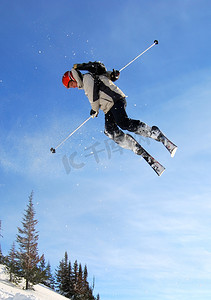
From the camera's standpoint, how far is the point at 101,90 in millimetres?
6855

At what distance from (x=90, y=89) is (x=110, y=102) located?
588 millimetres

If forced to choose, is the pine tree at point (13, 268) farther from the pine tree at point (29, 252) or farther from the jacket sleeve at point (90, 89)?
the jacket sleeve at point (90, 89)

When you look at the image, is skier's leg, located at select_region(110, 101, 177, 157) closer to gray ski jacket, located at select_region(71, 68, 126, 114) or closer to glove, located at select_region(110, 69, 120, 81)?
gray ski jacket, located at select_region(71, 68, 126, 114)

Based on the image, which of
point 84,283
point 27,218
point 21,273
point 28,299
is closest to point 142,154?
point 28,299

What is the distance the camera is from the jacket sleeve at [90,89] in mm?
6830

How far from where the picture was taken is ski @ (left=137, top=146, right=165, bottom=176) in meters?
6.83

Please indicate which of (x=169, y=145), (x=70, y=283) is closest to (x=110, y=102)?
(x=169, y=145)

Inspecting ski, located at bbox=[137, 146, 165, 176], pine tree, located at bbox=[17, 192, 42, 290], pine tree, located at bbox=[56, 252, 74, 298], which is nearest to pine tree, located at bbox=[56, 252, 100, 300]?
pine tree, located at bbox=[56, 252, 74, 298]

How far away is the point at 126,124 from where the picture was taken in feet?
22.0

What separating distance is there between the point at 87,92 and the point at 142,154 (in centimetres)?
208

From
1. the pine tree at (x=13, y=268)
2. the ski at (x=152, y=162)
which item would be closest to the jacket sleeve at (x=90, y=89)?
the ski at (x=152, y=162)

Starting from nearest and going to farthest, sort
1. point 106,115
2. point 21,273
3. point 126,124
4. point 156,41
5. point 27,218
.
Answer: point 126,124 < point 106,115 < point 156,41 < point 21,273 < point 27,218

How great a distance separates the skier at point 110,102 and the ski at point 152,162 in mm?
25

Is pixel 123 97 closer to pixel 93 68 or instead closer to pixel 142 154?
pixel 93 68
